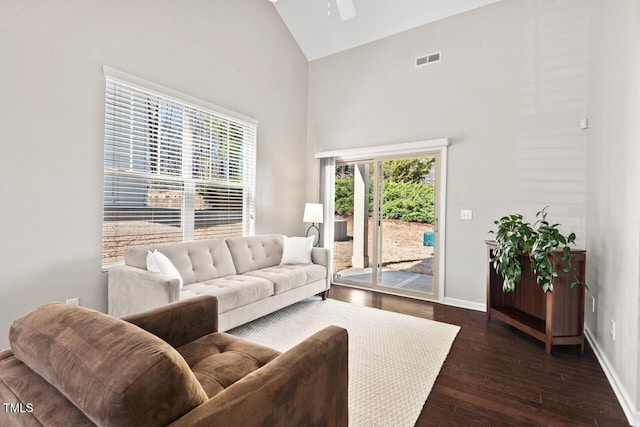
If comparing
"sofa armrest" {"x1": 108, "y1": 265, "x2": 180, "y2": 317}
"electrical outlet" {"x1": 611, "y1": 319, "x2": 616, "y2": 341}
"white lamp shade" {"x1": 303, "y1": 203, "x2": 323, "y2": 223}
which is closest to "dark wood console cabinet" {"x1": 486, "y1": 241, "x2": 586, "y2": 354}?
"electrical outlet" {"x1": 611, "y1": 319, "x2": 616, "y2": 341}

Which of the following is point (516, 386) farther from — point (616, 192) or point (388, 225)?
point (388, 225)

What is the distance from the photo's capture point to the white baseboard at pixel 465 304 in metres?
3.82

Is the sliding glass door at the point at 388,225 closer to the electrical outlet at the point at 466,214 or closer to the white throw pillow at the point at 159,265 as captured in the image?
the electrical outlet at the point at 466,214

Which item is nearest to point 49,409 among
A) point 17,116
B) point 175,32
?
point 17,116

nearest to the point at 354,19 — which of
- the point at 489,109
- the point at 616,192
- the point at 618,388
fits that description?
the point at 489,109

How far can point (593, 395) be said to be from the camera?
208cm

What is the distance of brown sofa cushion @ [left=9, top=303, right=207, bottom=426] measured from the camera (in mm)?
735

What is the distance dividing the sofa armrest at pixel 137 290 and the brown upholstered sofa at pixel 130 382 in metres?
1.34

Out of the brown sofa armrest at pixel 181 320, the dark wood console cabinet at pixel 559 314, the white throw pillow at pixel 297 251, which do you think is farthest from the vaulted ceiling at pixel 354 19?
the brown sofa armrest at pixel 181 320

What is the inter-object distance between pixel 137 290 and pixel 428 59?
435cm

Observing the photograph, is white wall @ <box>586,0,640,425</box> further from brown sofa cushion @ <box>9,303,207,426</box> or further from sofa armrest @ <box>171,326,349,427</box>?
brown sofa cushion @ <box>9,303,207,426</box>

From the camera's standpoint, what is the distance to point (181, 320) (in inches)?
66.6

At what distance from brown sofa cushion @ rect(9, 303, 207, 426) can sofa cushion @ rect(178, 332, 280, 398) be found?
47cm

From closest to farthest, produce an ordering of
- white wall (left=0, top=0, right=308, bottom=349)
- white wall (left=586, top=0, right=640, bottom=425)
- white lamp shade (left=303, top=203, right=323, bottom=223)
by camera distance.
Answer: white wall (left=586, top=0, right=640, bottom=425) < white wall (left=0, top=0, right=308, bottom=349) < white lamp shade (left=303, top=203, right=323, bottom=223)
